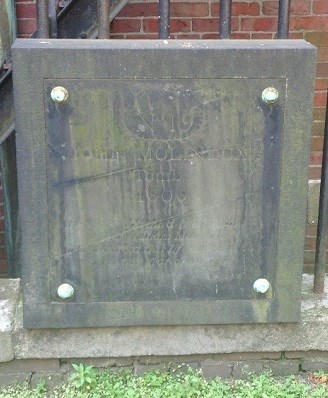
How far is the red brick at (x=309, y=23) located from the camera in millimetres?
3592

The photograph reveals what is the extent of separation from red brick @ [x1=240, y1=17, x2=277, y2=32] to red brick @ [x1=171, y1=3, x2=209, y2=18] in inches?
9.4

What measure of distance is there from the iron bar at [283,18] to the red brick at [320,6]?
1649 millimetres

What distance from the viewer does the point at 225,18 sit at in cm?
208

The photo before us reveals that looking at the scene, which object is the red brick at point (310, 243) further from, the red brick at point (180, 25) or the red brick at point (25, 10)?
the red brick at point (25, 10)

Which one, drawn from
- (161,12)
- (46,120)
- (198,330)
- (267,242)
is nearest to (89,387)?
(198,330)

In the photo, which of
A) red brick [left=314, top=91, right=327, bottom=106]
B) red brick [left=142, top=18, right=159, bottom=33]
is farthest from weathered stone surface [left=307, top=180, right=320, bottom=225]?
red brick [left=142, top=18, right=159, bottom=33]

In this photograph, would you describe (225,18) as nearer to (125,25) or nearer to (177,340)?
(177,340)

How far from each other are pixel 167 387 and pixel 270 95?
116 cm

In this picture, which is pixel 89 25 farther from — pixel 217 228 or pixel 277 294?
pixel 277 294

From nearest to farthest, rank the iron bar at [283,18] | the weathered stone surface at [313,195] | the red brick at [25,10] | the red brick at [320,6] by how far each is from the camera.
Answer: the iron bar at [283,18]
the red brick at [25,10]
the red brick at [320,6]
the weathered stone surface at [313,195]

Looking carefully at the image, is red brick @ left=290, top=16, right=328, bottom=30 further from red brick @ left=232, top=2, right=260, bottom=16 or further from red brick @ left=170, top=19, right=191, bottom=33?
red brick @ left=170, top=19, right=191, bottom=33

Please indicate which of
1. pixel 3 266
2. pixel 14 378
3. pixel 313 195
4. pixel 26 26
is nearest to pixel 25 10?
pixel 26 26

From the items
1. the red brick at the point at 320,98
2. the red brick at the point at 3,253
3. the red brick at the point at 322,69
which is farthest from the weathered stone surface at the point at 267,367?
the red brick at the point at 3,253

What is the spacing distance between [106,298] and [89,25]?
118 centimetres
